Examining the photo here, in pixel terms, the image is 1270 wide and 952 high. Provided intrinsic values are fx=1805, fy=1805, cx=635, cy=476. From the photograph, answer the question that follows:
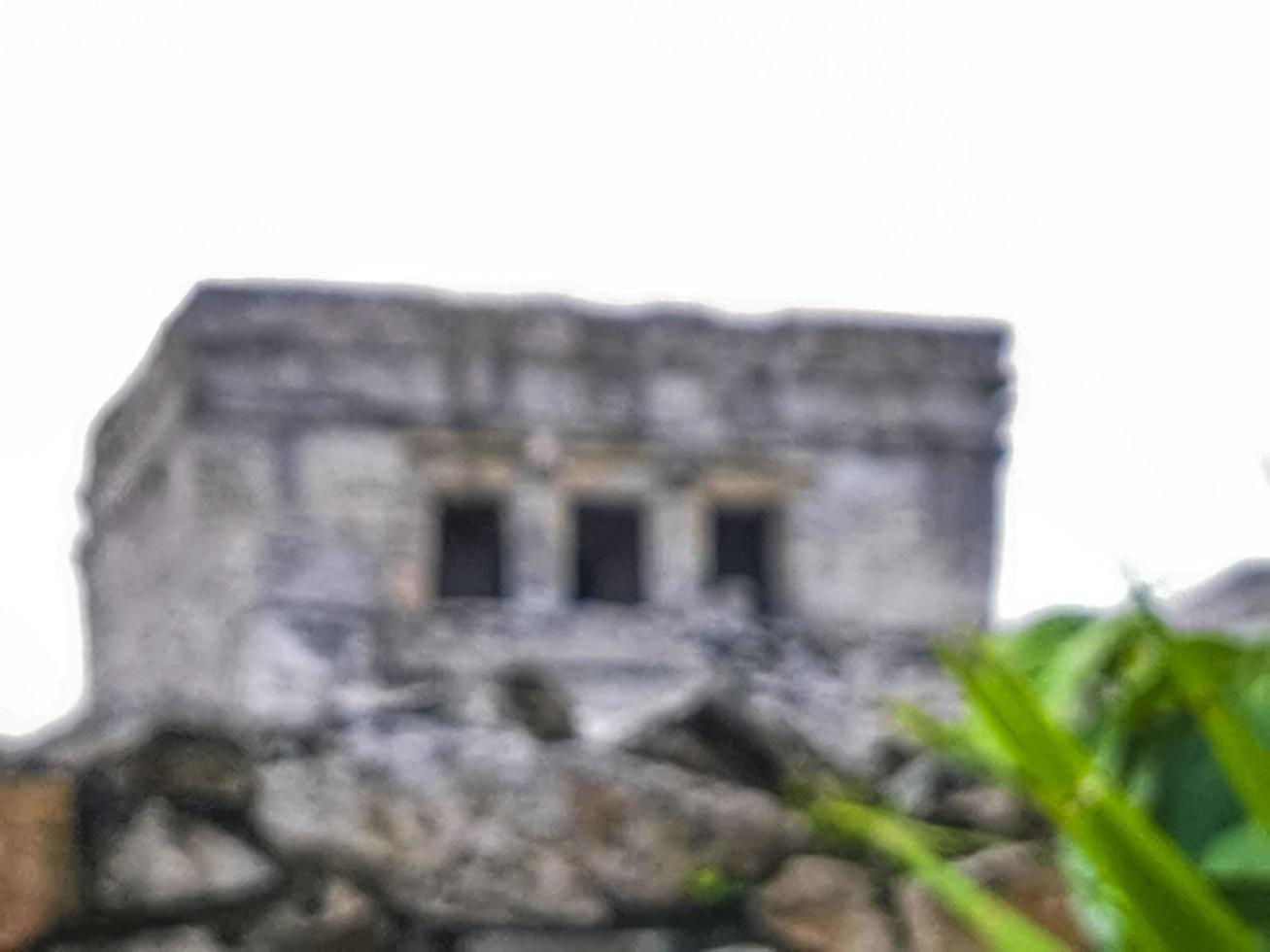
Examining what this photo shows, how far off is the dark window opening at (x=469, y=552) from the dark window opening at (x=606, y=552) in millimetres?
593

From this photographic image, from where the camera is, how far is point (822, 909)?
1708mm

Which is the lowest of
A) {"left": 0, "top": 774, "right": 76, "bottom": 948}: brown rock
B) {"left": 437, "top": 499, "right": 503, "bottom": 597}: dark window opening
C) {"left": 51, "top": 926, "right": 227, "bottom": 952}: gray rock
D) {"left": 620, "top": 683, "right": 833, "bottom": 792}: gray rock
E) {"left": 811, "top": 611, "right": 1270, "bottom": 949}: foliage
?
{"left": 437, "top": 499, "right": 503, "bottom": 597}: dark window opening

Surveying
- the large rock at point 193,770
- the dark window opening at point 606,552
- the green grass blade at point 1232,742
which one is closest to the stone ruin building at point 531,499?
the dark window opening at point 606,552

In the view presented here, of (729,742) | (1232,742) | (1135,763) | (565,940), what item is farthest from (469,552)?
(1232,742)

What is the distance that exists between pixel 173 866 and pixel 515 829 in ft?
1.06

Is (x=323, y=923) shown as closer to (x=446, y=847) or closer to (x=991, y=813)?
(x=446, y=847)

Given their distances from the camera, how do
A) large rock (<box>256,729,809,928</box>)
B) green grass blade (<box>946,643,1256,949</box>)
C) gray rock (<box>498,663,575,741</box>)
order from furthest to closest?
1. gray rock (<box>498,663,575,741</box>)
2. large rock (<box>256,729,809,928</box>)
3. green grass blade (<box>946,643,1256,949</box>)

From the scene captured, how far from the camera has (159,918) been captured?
1.68 m

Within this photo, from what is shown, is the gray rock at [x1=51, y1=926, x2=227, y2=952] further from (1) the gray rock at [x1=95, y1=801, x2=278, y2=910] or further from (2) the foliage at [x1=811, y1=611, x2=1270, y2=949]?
(2) the foliage at [x1=811, y1=611, x2=1270, y2=949]

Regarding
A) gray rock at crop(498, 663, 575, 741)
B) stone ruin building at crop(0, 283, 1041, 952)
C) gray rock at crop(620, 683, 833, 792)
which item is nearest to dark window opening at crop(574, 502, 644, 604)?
stone ruin building at crop(0, 283, 1041, 952)

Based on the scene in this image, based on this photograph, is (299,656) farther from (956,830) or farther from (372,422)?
(956,830)

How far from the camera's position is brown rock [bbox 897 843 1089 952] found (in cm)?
162

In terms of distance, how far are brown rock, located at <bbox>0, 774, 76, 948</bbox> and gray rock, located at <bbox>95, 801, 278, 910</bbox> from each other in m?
0.04

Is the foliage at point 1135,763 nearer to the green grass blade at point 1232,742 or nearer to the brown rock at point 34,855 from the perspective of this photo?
the green grass blade at point 1232,742
